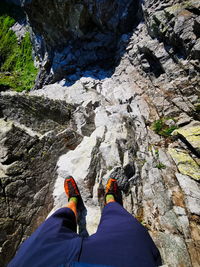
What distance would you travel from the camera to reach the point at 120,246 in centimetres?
178

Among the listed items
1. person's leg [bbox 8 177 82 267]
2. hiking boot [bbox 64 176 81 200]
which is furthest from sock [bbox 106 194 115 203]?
person's leg [bbox 8 177 82 267]

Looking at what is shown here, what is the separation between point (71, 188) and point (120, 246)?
1910 millimetres

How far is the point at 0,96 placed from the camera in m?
3.93

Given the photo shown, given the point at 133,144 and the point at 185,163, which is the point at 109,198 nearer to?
the point at 133,144

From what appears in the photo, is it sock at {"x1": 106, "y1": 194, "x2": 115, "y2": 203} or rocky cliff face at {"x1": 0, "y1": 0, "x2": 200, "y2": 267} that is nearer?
rocky cliff face at {"x1": 0, "y1": 0, "x2": 200, "y2": 267}

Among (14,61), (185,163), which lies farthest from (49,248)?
(14,61)

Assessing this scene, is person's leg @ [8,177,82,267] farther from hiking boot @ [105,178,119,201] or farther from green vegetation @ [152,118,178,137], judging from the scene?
green vegetation @ [152,118,178,137]

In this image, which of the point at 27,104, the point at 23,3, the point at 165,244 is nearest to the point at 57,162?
the point at 27,104

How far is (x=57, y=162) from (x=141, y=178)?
2.79 metres

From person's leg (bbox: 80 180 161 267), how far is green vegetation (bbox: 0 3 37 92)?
20.3 m

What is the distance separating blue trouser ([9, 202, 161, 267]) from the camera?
1.61 meters

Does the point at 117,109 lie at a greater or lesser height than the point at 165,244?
greater

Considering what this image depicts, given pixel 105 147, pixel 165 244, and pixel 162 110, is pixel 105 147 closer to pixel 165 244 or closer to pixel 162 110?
pixel 165 244

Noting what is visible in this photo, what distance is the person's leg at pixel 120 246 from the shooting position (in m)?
1.63
